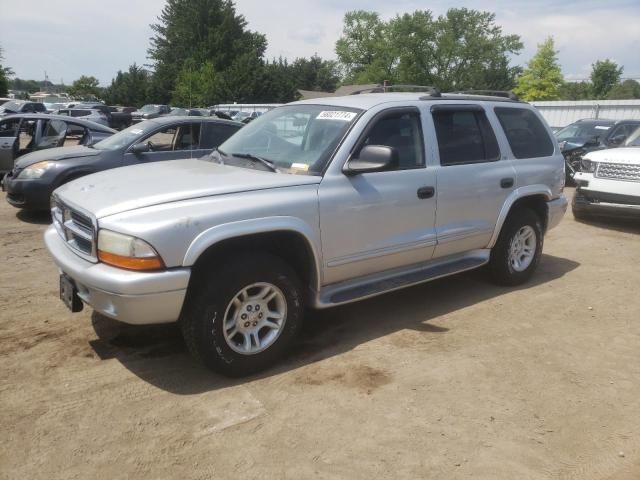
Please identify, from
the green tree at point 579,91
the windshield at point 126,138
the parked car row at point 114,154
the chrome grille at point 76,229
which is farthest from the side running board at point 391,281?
the green tree at point 579,91

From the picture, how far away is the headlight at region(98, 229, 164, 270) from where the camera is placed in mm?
3062

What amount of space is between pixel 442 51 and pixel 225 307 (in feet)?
252

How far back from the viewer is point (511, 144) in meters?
5.21

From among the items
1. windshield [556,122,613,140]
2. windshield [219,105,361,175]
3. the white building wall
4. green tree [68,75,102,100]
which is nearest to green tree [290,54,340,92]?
green tree [68,75,102,100]

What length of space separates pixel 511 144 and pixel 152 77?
67995 mm

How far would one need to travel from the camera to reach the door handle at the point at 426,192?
430 centimetres

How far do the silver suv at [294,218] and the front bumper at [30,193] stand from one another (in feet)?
13.3

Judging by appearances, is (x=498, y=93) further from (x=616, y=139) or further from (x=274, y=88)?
(x=274, y=88)

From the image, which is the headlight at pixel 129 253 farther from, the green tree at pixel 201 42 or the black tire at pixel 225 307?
the green tree at pixel 201 42

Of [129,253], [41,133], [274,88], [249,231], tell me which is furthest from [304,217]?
[274,88]

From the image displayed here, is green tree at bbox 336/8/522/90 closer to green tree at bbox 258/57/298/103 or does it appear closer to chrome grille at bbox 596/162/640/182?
green tree at bbox 258/57/298/103

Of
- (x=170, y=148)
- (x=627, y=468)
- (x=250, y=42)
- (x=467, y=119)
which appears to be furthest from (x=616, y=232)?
(x=250, y=42)

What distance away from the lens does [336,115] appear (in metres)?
4.21

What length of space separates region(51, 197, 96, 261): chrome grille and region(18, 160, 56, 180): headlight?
4276 millimetres
